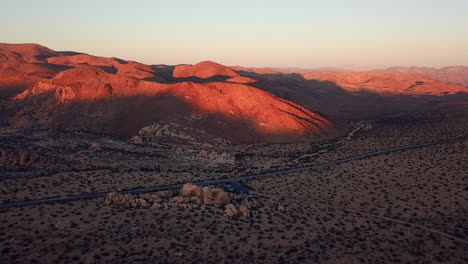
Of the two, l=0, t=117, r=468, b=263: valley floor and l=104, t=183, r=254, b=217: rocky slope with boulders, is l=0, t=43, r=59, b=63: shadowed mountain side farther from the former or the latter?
l=104, t=183, r=254, b=217: rocky slope with boulders

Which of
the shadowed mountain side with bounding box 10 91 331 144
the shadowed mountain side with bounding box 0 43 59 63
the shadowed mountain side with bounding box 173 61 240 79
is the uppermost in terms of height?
the shadowed mountain side with bounding box 0 43 59 63

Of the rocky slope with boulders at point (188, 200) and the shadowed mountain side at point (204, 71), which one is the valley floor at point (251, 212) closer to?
the rocky slope with boulders at point (188, 200)

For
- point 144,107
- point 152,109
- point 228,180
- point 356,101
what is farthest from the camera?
point 356,101

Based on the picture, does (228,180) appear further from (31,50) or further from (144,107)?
(31,50)

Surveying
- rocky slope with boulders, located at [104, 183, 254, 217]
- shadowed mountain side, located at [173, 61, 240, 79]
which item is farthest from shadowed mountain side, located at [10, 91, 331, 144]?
shadowed mountain side, located at [173, 61, 240, 79]

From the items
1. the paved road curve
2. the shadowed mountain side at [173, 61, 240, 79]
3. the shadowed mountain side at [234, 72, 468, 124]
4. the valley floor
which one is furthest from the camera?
the shadowed mountain side at [173, 61, 240, 79]

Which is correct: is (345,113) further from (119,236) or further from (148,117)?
(119,236)

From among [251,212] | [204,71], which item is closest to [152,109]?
[251,212]

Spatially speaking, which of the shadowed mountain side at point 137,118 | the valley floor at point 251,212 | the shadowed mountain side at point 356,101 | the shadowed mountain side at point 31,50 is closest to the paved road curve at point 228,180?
the valley floor at point 251,212

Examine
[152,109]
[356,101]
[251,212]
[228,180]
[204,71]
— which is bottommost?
[251,212]

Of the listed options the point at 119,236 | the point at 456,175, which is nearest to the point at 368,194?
the point at 456,175

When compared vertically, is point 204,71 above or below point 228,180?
above
